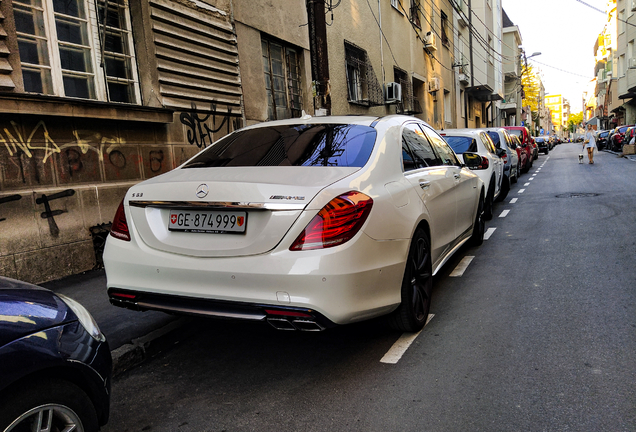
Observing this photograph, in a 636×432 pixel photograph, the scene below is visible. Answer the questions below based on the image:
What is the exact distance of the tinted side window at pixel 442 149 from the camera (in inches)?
204

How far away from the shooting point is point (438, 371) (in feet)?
10.6

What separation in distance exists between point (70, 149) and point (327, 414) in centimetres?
499

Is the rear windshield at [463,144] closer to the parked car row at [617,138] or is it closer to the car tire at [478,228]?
the car tire at [478,228]

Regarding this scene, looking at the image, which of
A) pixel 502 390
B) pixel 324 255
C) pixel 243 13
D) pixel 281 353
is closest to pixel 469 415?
pixel 502 390

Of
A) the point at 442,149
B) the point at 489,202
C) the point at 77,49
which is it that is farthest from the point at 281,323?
the point at 489,202

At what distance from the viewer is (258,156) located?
145 inches

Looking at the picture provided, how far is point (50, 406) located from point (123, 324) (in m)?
2.43

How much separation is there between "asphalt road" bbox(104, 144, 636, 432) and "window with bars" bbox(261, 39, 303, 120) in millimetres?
6997

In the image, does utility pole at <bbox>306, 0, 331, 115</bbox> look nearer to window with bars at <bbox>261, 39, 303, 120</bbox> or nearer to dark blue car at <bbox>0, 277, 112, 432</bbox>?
window with bars at <bbox>261, 39, 303, 120</bbox>

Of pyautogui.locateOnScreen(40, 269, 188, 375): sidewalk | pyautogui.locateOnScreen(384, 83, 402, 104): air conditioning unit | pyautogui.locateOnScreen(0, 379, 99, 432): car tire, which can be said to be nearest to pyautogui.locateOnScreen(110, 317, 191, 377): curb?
pyautogui.locateOnScreen(40, 269, 188, 375): sidewalk

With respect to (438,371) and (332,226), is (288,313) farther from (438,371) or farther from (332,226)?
(438,371)

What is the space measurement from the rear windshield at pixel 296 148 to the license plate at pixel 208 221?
24.1 inches

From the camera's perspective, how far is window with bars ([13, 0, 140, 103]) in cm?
609

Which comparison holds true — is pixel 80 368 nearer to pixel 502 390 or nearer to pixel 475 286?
pixel 502 390
